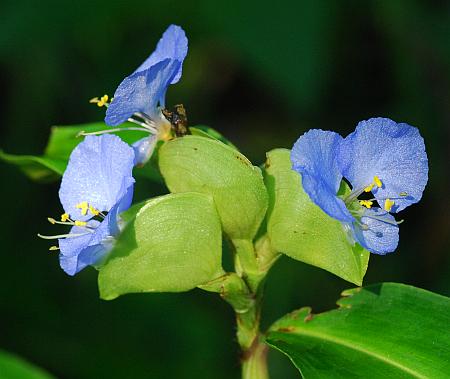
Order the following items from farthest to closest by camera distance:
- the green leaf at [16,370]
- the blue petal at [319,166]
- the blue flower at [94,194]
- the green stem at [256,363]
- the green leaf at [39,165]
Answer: the green leaf at [16,370] → the green leaf at [39,165] → the green stem at [256,363] → the blue flower at [94,194] → the blue petal at [319,166]

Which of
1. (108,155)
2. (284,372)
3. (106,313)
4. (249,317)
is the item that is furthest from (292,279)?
(108,155)

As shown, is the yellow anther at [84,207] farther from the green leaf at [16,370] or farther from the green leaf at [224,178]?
the green leaf at [16,370]

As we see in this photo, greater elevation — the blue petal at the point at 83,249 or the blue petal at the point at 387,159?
the blue petal at the point at 387,159

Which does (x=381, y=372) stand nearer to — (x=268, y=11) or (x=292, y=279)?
(x=292, y=279)

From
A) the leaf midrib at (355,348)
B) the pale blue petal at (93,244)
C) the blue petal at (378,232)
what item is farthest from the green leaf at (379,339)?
the pale blue petal at (93,244)

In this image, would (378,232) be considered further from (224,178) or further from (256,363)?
(256,363)

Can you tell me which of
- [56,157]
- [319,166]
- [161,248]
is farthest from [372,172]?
[56,157]
